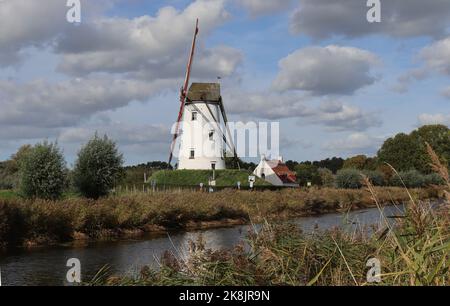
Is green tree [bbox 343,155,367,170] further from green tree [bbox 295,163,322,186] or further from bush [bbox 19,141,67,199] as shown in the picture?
bush [bbox 19,141,67,199]

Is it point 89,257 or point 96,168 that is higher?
point 96,168

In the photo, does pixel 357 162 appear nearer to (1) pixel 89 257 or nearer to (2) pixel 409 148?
(2) pixel 409 148

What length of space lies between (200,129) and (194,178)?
3875mm

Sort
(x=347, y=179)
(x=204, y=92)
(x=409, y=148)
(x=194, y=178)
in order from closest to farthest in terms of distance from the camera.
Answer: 1. (x=194, y=178)
2. (x=204, y=92)
3. (x=347, y=179)
4. (x=409, y=148)

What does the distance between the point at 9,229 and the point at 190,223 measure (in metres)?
8.72

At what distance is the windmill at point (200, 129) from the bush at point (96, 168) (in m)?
16.8

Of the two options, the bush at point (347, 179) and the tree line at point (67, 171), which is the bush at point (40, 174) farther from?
the bush at point (347, 179)

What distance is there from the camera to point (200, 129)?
133ft

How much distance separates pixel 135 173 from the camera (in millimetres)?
41219

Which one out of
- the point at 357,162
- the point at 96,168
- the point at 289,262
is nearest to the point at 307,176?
the point at 357,162

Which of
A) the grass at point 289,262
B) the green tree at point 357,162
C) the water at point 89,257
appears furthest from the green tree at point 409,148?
the grass at point 289,262

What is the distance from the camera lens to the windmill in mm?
40562

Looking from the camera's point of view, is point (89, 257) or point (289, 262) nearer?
point (289, 262)

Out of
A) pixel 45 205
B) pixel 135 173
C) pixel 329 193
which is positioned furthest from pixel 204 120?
pixel 45 205
